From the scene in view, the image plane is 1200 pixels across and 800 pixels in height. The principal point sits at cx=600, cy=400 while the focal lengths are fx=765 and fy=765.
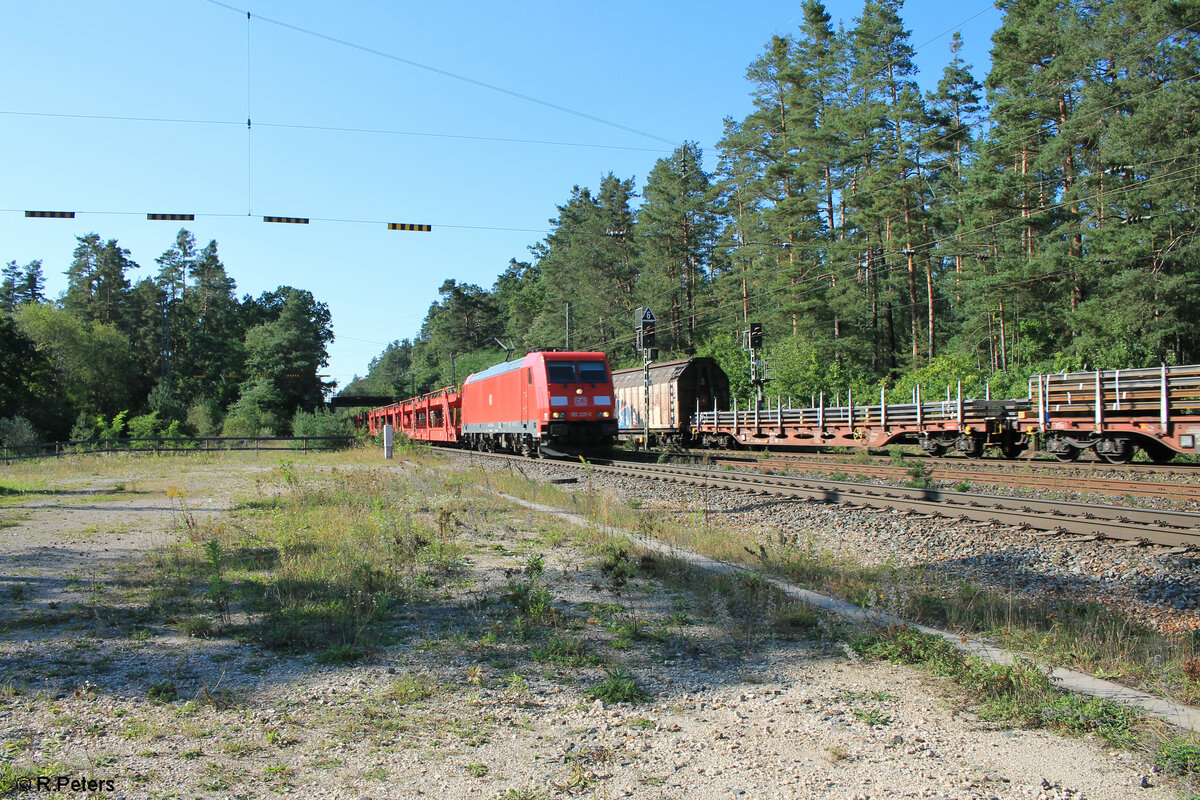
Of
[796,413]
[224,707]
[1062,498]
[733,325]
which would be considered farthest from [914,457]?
[733,325]

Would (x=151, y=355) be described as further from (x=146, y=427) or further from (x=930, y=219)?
(x=930, y=219)

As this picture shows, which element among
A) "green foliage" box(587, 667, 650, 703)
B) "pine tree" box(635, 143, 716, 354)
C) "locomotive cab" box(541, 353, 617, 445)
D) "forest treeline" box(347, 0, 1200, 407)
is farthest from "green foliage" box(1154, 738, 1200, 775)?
"pine tree" box(635, 143, 716, 354)

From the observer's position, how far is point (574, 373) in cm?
2291

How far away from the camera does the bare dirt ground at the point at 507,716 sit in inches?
136

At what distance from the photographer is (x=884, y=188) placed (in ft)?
129

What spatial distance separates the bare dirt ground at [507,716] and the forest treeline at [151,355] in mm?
39756

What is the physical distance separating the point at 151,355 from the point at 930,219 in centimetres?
7696

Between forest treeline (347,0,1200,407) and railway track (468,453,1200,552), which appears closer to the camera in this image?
railway track (468,453,1200,552)

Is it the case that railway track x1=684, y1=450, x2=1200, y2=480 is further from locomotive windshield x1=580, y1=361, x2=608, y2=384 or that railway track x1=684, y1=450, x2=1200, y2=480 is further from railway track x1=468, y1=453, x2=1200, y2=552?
locomotive windshield x1=580, y1=361, x2=608, y2=384

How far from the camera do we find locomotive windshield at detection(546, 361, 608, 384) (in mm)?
22562

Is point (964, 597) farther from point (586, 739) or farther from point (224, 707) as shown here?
point (224, 707)

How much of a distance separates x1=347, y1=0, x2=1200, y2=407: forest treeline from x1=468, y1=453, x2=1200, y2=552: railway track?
16785 millimetres

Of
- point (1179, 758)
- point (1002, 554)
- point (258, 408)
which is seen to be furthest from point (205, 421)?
point (1179, 758)

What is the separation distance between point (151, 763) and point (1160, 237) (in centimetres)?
3501
